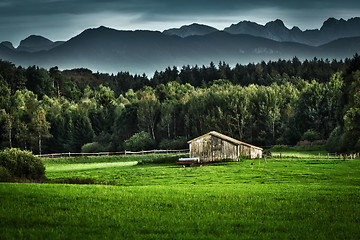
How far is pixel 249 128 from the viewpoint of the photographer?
110 metres

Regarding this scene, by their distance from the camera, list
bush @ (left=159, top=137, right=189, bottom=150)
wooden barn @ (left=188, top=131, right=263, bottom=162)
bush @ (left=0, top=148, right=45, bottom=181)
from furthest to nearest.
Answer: bush @ (left=159, top=137, right=189, bottom=150) < wooden barn @ (left=188, top=131, right=263, bottom=162) < bush @ (left=0, top=148, right=45, bottom=181)

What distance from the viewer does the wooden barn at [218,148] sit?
2682 inches


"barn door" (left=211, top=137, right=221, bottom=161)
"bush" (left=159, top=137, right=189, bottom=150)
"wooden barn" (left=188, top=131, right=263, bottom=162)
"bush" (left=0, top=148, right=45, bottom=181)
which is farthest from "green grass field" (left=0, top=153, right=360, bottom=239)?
"bush" (left=159, top=137, right=189, bottom=150)

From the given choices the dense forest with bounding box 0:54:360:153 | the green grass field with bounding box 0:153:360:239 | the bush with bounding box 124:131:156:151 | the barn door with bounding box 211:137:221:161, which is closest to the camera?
the green grass field with bounding box 0:153:360:239

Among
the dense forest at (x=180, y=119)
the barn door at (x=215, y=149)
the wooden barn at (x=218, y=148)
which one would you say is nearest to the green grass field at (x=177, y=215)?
the wooden barn at (x=218, y=148)

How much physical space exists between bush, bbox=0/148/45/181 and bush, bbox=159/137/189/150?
66.9 meters

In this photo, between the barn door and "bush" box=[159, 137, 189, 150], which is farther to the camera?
"bush" box=[159, 137, 189, 150]

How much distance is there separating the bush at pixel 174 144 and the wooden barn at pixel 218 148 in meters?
37.2

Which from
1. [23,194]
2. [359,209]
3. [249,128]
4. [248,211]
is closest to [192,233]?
[248,211]

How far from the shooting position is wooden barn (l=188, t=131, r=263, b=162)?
6812cm

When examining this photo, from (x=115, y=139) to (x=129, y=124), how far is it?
5.97 m

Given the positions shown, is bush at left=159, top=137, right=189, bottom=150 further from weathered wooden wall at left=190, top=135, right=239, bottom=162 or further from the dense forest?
weathered wooden wall at left=190, top=135, right=239, bottom=162

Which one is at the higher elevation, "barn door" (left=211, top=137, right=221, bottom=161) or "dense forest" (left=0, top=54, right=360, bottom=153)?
"dense forest" (left=0, top=54, right=360, bottom=153)

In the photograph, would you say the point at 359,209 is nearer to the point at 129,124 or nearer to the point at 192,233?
the point at 192,233
